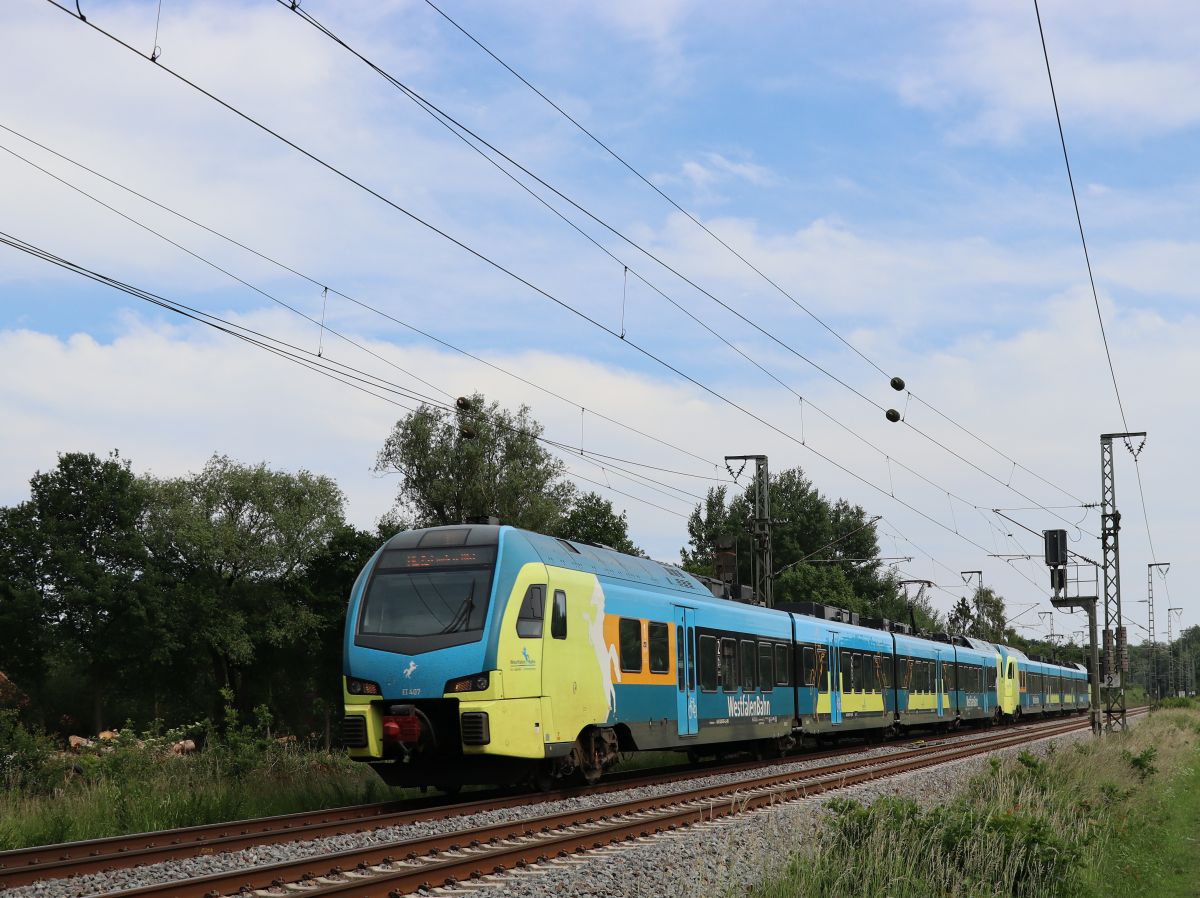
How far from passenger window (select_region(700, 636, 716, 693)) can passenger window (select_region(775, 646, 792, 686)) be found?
404 cm

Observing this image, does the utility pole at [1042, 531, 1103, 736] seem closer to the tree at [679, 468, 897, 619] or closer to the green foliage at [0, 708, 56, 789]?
the green foliage at [0, 708, 56, 789]

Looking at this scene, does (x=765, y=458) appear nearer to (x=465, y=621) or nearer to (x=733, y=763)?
(x=733, y=763)

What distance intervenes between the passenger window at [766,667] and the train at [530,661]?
13cm

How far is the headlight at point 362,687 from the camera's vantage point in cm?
1642

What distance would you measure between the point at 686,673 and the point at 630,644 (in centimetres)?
241

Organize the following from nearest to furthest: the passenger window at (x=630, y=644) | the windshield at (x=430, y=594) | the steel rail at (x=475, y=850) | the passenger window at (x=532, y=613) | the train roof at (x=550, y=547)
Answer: the steel rail at (x=475, y=850), the windshield at (x=430, y=594), the passenger window at (x=532, y=613), the train roof at (x=550, y=547), the passenger window at (x=630, y=644)

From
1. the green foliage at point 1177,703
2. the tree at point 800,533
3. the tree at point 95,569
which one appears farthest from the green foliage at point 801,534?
the tree at point 95,569

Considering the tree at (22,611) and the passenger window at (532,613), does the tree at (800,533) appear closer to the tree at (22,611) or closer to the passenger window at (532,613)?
the tree at (22,611)

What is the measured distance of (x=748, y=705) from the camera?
24.5 metres

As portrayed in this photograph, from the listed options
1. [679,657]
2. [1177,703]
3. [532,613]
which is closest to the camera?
[532,613]

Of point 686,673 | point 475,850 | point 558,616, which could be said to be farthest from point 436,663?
point 686,673

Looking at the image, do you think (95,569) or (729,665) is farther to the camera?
(95,569)

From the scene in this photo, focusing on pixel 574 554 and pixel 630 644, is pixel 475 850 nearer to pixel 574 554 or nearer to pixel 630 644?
pixel 574 554

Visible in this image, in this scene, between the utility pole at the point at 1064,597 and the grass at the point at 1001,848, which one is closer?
the grass at the point at 1001,848
